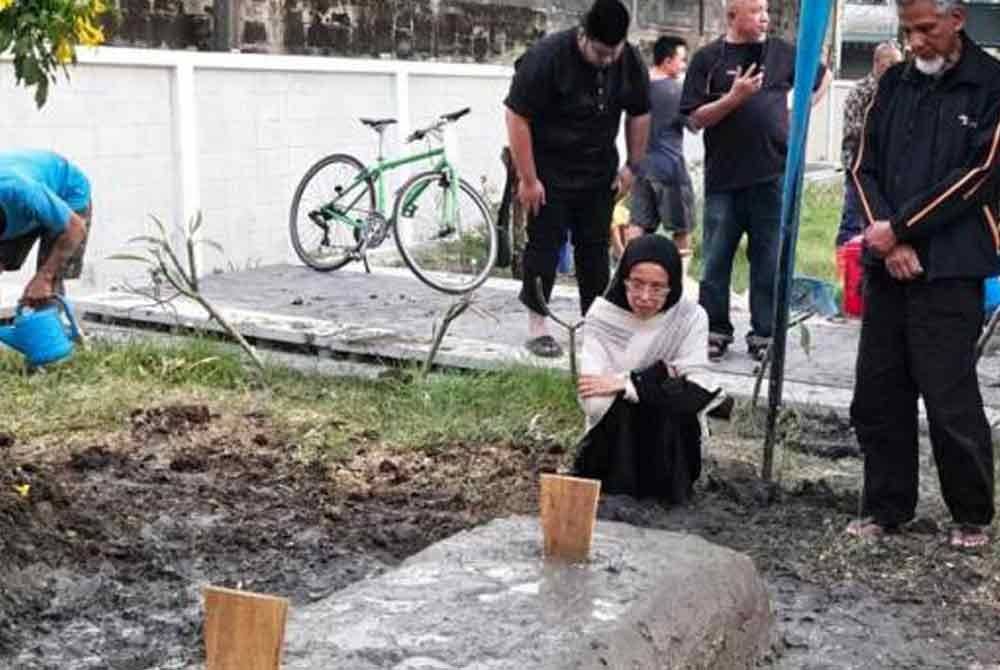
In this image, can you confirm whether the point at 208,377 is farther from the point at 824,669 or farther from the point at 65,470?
the point at 824,669

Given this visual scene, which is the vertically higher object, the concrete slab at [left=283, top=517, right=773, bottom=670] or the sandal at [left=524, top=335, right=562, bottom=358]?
the concrete slab at [left=283, top=517, right=773, bottom=670]

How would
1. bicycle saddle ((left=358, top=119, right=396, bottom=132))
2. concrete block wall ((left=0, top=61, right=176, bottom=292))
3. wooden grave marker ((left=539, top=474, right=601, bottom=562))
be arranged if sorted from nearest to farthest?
1. wooden grave marker ((left=539, top=474, right=601, bottom=562))
2. concrete block wall ((left=0, top=61, right=176, bottom=292))
3. bicycle saddle ((left=358, top=119, right=396, bottom=132))

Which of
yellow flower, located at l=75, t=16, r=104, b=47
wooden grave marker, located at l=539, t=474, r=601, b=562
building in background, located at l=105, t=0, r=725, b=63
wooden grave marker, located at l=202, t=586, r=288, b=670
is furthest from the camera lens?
building in background, located at l=105, t=0, r=725, b=63

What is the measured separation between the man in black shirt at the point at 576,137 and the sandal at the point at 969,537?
8.61ft

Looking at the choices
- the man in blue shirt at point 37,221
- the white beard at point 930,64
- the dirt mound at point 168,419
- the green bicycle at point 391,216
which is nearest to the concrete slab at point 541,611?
the white beard at point 930,64

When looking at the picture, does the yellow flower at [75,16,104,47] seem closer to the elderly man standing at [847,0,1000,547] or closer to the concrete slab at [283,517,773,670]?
the concrete slab at [283,517,773,670]

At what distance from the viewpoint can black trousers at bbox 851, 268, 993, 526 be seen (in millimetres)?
4500

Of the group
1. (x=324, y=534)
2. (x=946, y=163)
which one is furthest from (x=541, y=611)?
(x=946, y=163)

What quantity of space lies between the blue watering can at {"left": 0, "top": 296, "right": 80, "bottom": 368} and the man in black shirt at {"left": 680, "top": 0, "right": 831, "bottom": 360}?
299cm

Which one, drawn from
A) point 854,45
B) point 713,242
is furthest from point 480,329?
point 854,45

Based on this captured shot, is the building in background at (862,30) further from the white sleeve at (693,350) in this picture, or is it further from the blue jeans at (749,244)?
the white sleeve at (693,350)

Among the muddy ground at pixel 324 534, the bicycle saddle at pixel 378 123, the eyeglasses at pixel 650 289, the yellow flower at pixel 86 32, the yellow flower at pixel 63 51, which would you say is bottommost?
the muddy ground at pixel 324 534

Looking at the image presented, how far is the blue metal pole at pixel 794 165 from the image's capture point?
4754 millimetres

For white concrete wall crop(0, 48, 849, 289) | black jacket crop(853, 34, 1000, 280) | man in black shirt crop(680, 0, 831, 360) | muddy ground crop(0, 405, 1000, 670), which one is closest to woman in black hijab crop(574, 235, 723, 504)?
muddy ground crop(0, 405, 1000, 670)
